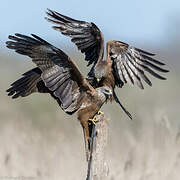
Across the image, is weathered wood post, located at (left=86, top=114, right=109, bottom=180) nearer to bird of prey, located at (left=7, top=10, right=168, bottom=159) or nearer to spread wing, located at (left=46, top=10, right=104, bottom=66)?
bird of prey, located at (left=7, top=10, right=168, bottom=159)

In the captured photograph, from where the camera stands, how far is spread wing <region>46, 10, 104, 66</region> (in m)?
9.97

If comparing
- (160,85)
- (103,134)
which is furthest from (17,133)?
(160,85)

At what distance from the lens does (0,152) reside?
34.4ft

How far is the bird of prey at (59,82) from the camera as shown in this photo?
8.64 m

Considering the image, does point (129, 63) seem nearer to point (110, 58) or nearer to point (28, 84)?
point (110, 58)

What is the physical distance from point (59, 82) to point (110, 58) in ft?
4.94

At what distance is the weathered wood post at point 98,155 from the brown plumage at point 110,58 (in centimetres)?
127

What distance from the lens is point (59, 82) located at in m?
8.82

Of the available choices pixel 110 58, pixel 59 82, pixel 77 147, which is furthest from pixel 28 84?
pixel 77 147

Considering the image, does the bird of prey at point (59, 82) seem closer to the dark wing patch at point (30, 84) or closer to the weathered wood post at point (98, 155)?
the dark wing patch at point (30, 84)

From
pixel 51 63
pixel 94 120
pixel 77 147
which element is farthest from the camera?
pixel 77 147

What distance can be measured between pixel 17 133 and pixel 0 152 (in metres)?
0.82

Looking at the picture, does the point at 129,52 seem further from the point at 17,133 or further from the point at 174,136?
the point at 17,133

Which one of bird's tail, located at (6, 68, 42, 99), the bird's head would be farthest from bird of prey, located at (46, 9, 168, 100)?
bird's tail, located at (6, 68, 42, 99)
